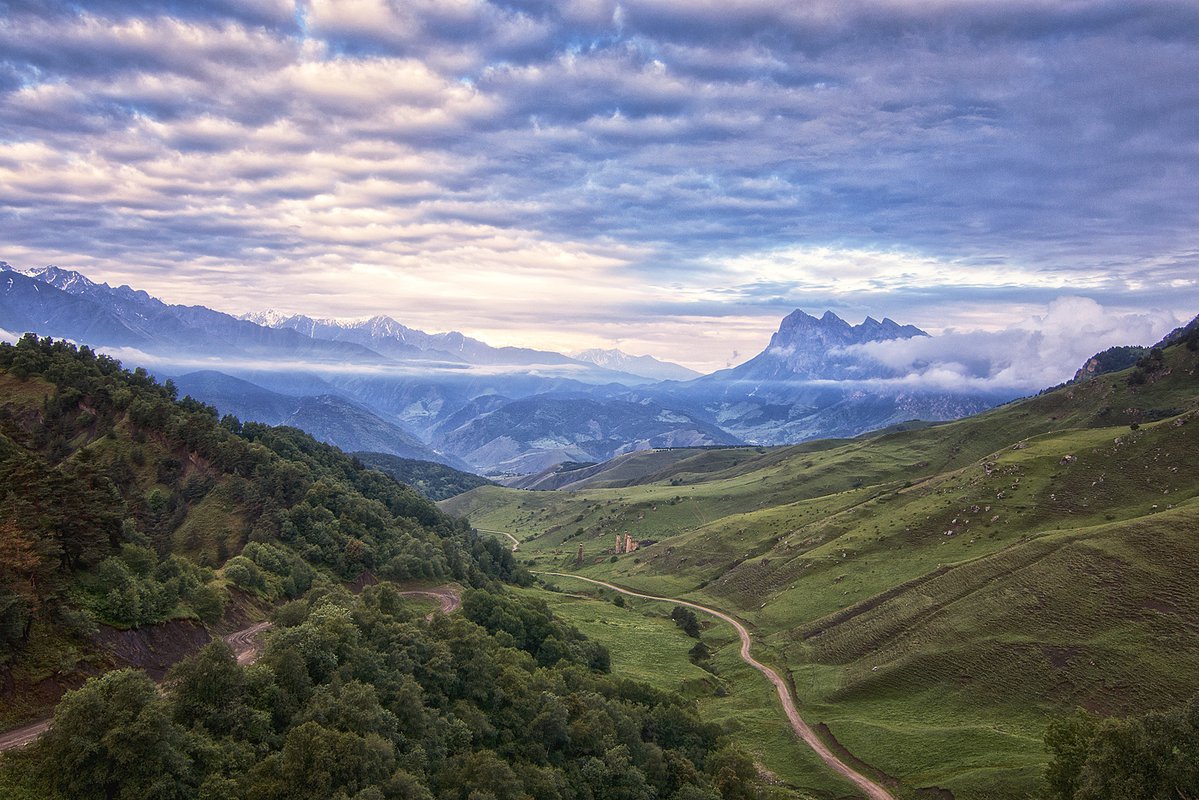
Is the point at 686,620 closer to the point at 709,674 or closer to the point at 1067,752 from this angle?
the point at 709,674

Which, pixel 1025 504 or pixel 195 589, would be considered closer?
pixel 195 589

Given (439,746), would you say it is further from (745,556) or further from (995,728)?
(745,556)

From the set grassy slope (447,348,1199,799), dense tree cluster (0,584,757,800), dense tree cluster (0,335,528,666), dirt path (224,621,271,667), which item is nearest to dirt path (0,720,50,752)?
dense tree cluster (0,584,757,800)

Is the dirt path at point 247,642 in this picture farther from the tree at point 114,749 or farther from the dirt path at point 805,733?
the dirt path at point 805,733

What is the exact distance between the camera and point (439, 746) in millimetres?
58906

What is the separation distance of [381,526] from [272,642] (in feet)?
253

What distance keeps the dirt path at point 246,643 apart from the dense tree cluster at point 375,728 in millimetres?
3827

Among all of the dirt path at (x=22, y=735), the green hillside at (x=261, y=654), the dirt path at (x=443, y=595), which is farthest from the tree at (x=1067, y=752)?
the dirt path at (x=22, y=735)

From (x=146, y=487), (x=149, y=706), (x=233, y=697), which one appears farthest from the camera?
(x=146, y=487)

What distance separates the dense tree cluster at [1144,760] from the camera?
4931 centimetres

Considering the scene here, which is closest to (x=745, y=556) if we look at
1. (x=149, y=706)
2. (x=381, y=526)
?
(x=381, y=526)

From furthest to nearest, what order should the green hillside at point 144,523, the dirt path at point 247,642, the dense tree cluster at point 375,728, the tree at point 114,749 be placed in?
the dirt path at point 247,642, the green hillside at point 144,523, the dense tree cluster at point 375,728, the tree at point 114,749

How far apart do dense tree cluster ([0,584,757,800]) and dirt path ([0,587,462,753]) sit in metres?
3.83

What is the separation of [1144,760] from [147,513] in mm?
124856
